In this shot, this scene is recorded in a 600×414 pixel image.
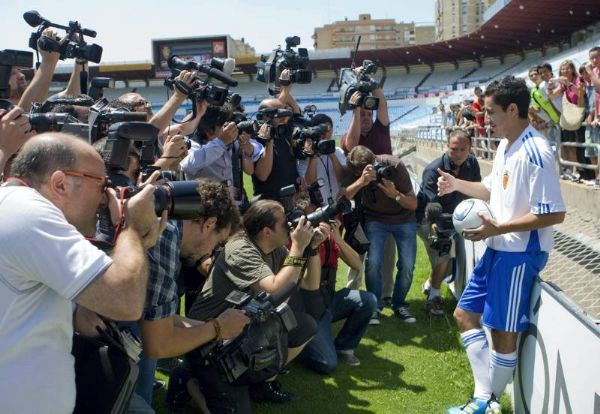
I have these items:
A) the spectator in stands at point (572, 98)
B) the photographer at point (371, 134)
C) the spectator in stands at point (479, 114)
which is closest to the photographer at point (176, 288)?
the photographer at point (371, 134)

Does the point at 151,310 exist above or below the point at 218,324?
above

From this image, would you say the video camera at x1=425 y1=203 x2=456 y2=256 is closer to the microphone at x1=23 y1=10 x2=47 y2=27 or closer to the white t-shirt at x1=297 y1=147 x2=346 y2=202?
the white t-shirt at x1=297 y1=147 x2=346 y2=202

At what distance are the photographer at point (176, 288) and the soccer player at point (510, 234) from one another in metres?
1.34

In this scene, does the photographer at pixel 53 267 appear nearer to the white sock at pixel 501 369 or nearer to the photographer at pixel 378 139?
the white sock at pixel 501 369

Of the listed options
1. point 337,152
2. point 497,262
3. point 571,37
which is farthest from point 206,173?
point 571,37

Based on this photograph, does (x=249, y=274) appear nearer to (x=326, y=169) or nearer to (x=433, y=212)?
(x=433, y=212)

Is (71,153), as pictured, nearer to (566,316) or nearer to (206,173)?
(566,316)

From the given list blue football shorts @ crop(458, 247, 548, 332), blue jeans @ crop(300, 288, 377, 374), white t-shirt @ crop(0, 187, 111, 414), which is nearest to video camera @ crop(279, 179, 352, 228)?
blue jeans @ crop(300, 288, 377, 374)

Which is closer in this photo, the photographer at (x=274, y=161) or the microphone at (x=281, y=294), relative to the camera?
the microphone at (x=281, y=294)

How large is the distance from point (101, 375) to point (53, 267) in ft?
1.76

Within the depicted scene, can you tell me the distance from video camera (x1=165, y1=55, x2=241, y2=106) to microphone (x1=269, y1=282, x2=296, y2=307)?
1.40 meters

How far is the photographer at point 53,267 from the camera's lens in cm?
161

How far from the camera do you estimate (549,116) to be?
8477 mm

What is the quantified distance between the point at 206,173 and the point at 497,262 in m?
2.22
